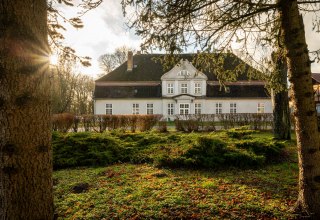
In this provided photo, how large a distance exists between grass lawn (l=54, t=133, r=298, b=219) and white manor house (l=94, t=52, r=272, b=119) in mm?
27797

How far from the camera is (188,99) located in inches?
1350

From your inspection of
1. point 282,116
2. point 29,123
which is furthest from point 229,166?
point 282,116

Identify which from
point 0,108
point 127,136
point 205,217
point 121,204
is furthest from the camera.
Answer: point 127,136

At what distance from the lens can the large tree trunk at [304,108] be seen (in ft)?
10.8

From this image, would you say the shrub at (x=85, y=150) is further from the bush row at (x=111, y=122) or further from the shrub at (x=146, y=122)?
the shrub at (x=146, y=122)

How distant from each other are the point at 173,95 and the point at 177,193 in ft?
100

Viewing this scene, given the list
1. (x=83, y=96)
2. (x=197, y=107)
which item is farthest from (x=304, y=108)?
(x=83, y=96)

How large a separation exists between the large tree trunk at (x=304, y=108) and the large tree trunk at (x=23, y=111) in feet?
10.1

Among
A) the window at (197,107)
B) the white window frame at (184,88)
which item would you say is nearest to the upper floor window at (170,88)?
the white window frame at (184,88)

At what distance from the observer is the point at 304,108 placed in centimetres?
331

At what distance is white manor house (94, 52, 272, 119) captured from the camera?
33406 millimetres

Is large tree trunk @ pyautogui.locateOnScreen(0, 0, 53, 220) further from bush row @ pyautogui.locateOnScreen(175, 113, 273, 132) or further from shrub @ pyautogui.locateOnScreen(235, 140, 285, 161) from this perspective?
bush row @ pyautogui.locateOnScreen(175, 113, 273, 132)

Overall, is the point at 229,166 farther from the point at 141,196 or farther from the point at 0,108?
the point at 0,108

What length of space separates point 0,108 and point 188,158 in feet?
15.1
